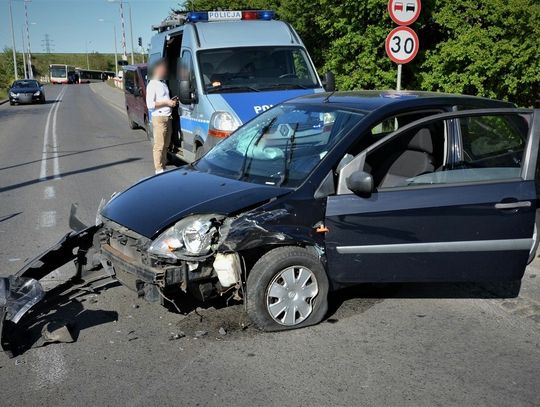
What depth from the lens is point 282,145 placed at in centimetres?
484

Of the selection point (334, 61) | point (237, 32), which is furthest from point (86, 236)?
point (334, 61)

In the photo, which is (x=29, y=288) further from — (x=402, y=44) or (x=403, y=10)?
(x=403, y=10)

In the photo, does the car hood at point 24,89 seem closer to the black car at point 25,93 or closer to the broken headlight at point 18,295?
the black car at point 25,93

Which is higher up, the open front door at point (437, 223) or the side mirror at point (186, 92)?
the side mirror at point (186, 92)

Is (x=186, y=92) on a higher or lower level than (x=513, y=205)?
higher

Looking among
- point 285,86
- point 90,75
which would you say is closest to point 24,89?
point 285,86

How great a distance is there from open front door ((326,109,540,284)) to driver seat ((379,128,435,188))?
0.21 meters

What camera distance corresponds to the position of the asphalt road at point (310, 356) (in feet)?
10.9

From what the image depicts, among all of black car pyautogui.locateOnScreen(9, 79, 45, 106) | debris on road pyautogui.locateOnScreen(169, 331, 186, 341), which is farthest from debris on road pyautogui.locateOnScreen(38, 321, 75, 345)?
black car pyautogui.locateOnScreen(9, 79, 45, 106)

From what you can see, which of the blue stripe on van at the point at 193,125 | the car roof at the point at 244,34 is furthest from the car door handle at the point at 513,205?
the car roof at the point at 244,34

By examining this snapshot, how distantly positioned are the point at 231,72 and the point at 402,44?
8.79 ft

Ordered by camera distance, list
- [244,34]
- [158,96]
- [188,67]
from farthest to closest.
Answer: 1. [158,96]
2. [244,34]
3. [188,67]

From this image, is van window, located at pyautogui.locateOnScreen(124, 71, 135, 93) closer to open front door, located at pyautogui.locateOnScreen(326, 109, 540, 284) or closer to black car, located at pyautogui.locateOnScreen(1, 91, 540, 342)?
black car, located at pyautogui.locateOnScreen(1, 91, 540, 342)

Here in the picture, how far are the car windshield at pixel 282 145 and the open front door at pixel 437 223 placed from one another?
0.35 m
